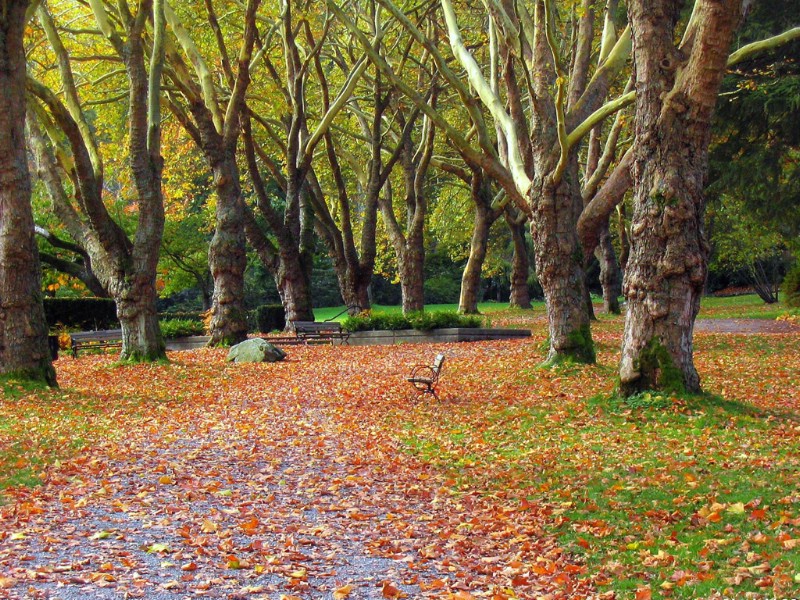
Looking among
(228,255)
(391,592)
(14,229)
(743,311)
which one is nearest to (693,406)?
(391,592)

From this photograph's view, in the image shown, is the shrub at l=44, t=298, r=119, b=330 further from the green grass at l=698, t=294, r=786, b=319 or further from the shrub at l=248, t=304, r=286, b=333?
the green grass at l=698, t=294, r=786, b=319

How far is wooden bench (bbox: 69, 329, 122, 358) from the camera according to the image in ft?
79.6

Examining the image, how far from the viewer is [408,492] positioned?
892cm

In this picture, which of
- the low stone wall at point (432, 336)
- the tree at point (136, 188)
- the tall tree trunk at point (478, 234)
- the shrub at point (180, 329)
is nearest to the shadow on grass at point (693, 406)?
the tree at point (136, 188)

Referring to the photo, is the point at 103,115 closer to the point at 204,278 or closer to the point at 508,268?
the point at 204,278

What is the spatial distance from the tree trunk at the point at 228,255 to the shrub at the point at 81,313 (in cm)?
813

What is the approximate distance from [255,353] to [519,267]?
22019mm

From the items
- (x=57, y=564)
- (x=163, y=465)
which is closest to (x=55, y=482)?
(x=163, y=465)

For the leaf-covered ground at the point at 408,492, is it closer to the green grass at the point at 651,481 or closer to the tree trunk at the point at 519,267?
the green grass at the point at 651,481

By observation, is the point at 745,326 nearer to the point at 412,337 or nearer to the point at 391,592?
the point at 412,337

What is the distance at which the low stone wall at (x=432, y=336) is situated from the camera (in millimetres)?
25422

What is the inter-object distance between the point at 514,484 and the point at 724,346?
1339cm

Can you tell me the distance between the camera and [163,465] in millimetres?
9844

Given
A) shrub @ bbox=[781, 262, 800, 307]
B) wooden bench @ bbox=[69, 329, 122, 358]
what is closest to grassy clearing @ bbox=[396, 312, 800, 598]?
wooden bench @ bbox=[69, 329, 122, 358]
